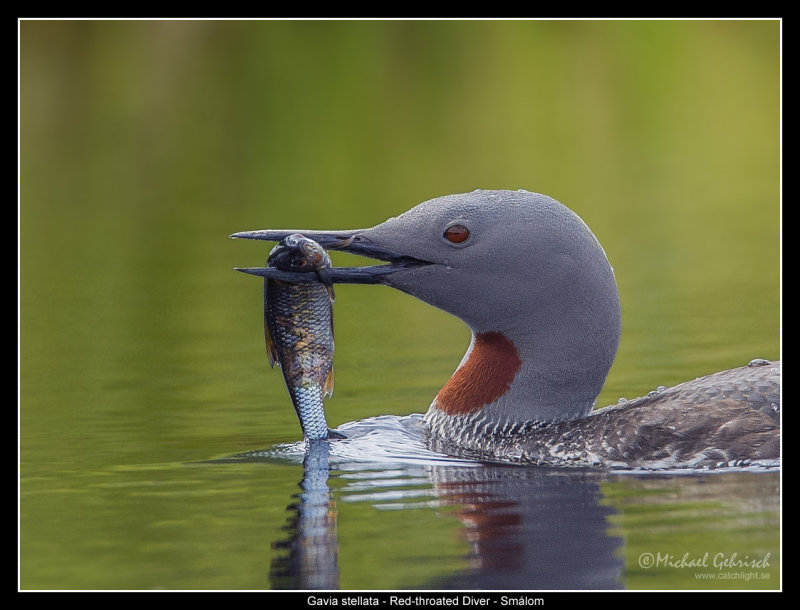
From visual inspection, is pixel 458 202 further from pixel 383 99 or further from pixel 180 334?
pixel 383 99

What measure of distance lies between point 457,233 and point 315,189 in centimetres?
955

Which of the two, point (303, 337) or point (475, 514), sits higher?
point (303, 337)

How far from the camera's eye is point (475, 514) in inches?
233

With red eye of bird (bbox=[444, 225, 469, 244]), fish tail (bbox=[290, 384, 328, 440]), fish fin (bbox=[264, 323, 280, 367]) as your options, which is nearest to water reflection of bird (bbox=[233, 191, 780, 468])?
red eye of bird (bbox=[444, 225, 469, 244])

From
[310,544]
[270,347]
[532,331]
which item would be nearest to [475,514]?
[310,544]

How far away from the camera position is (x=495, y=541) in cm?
556

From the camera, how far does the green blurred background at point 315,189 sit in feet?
27.3

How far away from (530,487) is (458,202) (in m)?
1.50

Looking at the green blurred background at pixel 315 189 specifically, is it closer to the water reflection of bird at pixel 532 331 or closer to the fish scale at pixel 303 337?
the fish scale at pixel 303 337

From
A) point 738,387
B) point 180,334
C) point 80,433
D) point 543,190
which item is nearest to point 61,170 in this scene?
point 543,190

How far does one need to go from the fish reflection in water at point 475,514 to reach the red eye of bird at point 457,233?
1077 millimetres

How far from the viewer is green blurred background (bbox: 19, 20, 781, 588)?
8312 millimetres

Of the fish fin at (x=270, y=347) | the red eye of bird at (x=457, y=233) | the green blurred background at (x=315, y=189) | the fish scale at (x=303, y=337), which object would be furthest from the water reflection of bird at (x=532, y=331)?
the green blurred background at (x=315, y=189)

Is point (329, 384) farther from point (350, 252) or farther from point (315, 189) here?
point (315, 189)
